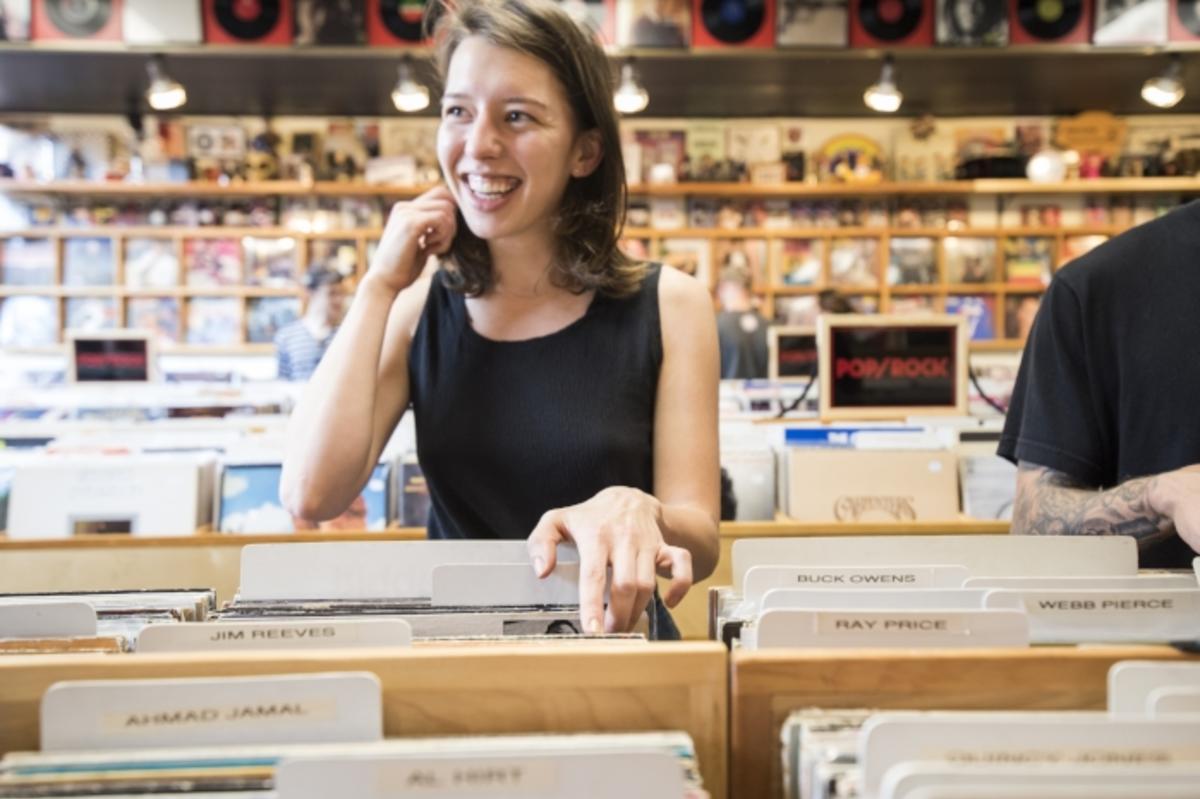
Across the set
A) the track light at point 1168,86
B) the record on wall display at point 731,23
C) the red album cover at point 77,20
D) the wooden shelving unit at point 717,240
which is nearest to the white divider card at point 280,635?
the record on wall display at point 731,23

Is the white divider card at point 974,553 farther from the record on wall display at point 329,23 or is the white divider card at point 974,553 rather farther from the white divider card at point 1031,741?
the record on wall display at point 329,23

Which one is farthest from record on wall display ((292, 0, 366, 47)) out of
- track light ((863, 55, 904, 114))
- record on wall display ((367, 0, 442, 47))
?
track light ((863, 55, 904, 114))

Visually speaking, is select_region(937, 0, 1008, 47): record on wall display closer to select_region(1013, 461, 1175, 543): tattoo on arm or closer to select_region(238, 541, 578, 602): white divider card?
select_region(1013, 461, 1175, 543): tattoo on arm

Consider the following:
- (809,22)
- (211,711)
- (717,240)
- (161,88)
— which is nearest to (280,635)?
(211,711)

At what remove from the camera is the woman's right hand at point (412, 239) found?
1.35m

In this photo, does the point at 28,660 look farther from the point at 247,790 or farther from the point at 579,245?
the point at 579,245

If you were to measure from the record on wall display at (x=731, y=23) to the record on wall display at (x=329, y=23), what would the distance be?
5.76 feet

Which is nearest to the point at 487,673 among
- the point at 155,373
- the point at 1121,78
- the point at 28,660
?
the point at 28,660

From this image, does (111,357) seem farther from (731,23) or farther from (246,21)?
Result: (731,23)

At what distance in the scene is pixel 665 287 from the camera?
1346 millimetres

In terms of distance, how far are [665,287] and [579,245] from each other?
125 mm

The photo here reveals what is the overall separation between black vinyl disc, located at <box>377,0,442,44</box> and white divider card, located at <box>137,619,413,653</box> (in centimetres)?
522

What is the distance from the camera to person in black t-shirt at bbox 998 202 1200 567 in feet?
4.37

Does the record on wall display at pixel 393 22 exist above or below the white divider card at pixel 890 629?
above
